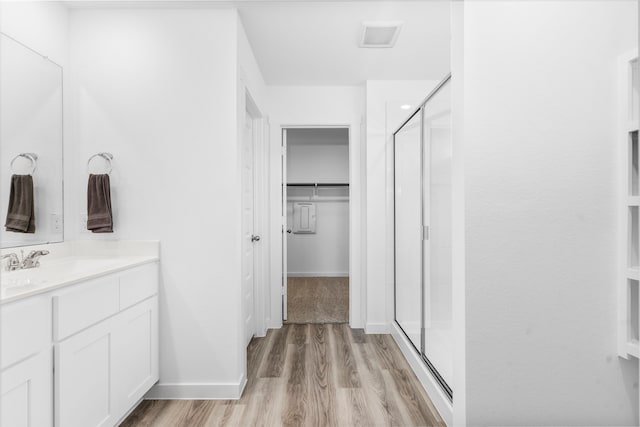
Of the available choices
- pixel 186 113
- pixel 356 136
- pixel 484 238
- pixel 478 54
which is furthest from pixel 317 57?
pixel 484 238

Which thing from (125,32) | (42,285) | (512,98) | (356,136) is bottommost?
(42,285)

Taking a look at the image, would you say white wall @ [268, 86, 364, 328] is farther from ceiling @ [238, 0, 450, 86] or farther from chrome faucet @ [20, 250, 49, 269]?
chrome faucet @ [20, 250, 49, 269]

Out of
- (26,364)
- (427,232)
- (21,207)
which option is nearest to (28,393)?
(26,364)

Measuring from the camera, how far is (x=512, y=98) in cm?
131

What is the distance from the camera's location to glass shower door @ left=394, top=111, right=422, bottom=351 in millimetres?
2814

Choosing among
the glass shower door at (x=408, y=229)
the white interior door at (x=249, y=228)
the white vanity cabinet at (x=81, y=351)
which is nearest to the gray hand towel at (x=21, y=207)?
the white vanity cabinet at (x=81, y=351)

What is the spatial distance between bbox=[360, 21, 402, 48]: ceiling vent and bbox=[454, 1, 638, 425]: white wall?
1.38m

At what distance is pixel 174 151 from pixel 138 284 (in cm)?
82

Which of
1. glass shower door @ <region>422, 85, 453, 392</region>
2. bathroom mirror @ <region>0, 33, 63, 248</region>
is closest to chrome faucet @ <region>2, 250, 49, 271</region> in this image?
bathroom mirror @ <region>0, 33, 63, 248</region>

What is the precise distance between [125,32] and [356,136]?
7.28 feet

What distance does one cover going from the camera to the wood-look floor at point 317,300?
13.7ft

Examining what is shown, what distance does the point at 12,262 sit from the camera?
1762 mm

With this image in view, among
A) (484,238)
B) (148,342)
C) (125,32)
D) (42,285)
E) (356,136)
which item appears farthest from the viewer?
(356,136)

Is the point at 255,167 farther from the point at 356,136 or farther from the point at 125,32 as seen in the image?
the point at 125,32
